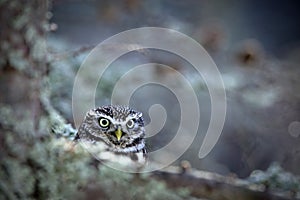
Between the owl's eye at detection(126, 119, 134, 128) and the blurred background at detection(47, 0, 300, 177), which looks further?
the owl's eye at detection(126, 119, 134, 128)

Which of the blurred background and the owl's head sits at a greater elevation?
the blurred background

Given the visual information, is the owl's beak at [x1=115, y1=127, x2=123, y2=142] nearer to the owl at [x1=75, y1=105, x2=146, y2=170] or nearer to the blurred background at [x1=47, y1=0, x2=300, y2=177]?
the owl at [x1=75, y1=105, x2=146, y2=170]

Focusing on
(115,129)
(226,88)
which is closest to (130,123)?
(115,129)

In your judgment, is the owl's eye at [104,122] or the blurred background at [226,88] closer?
the blurred background at [226,88]

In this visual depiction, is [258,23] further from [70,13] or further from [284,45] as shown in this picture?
[70,13]

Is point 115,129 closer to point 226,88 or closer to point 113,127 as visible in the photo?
point 113,127

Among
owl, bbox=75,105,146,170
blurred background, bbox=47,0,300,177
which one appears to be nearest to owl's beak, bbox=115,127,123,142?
owl, bbox=75,105,146,170

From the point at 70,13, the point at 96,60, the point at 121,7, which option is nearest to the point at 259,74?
the point at 96,60

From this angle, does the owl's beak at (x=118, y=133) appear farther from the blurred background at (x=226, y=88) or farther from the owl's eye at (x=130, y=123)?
the blurred background at (x=226, y=88)

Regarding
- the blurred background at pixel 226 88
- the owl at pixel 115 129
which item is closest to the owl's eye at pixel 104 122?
the owl at pixel 115 129
